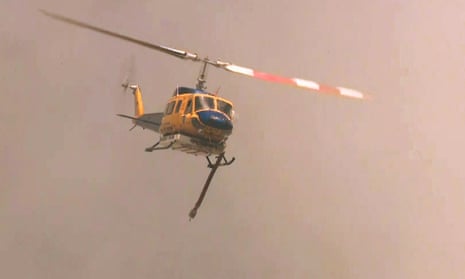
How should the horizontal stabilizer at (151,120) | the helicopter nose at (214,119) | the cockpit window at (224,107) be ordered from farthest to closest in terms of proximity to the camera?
1. the horizontal stabilizer at (151,120)
2. the cockpit window at (224,107)
3. the helicopter nose at (214,119)

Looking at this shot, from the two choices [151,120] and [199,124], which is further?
[151,120]

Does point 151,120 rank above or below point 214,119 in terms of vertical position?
below

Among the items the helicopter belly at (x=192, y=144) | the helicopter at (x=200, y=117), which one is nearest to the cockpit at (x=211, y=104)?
the helicopter at (x=200, y=117)

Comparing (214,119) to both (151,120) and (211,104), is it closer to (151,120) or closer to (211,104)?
(211,104)

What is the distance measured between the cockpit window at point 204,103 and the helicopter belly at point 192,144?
0.37 feet

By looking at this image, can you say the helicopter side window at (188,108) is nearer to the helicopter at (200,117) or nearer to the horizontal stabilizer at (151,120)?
the helicopter at (200,117)

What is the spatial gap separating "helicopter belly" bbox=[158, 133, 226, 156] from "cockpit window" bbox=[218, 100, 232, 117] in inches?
4.8

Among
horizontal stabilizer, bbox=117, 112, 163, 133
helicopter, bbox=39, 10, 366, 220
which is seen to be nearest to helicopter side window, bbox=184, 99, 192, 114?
helicopter, bbox=39, 10, 366, 220

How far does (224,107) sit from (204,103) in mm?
99

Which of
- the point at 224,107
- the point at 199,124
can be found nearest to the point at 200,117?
the point at 199,124

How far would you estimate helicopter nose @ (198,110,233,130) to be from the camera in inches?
85.1

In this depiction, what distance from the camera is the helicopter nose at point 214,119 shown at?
2162mm

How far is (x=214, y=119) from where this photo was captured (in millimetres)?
2164

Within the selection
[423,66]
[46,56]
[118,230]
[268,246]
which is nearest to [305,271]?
[268,246]
